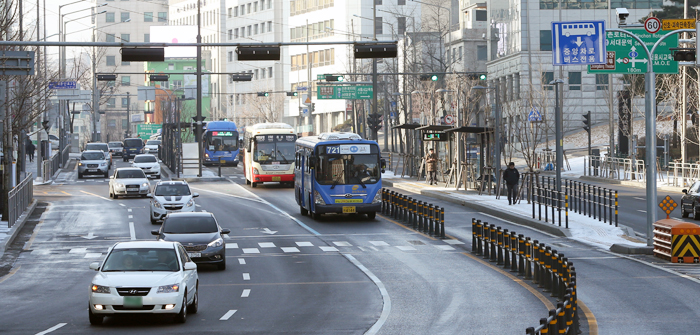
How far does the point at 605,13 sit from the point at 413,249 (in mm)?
59938

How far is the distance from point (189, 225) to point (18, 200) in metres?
14.5

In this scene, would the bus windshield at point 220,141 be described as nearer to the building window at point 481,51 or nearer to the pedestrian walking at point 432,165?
the pedestrian walking at point 432,165

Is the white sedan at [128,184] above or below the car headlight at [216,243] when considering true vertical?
above

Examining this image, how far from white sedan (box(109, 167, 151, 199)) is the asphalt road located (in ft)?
23.7

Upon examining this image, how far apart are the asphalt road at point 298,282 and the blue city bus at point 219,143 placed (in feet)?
119

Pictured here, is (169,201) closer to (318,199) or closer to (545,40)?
(318,199)

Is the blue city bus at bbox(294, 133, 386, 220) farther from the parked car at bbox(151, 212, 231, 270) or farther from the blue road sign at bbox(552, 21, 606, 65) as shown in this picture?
the parked car at bbox(151, 212, 231, 270)

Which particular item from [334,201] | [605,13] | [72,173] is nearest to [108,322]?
[334,201]

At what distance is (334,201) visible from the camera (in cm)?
3466

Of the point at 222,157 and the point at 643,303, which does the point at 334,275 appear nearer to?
the point at 643,303

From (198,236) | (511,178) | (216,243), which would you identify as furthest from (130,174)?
(216,243)

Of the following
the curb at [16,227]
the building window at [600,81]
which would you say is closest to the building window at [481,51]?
the building window at [600,81]

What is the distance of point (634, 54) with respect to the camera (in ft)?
109

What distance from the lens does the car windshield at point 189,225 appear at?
79.8 feet
